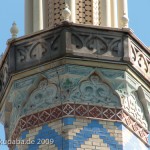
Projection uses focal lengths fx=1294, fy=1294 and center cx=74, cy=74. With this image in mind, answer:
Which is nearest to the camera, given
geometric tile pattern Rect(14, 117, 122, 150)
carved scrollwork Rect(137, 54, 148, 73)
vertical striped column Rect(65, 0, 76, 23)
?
geometric tile pattern Rect(14, 117, 122, 150)

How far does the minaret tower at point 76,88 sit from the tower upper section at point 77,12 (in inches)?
8.2

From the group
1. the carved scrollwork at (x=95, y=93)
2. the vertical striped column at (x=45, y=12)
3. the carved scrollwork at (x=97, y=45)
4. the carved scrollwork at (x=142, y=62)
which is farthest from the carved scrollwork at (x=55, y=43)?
the carved scrollwork at (x=142, y=62)

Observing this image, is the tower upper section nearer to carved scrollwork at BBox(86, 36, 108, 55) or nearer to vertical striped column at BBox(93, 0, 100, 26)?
vertical striped column at BBox(93, 0, 100, 26)

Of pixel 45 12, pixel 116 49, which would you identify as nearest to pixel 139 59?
pixel 116 49

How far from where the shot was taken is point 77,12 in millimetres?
17562

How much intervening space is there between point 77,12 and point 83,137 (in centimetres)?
210

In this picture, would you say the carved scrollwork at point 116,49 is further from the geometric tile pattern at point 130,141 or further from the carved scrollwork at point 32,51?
the geometric tile pattern at point 130,141

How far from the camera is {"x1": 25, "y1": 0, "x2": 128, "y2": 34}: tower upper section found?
17484mm

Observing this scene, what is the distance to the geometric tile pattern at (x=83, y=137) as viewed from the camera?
16.2 m

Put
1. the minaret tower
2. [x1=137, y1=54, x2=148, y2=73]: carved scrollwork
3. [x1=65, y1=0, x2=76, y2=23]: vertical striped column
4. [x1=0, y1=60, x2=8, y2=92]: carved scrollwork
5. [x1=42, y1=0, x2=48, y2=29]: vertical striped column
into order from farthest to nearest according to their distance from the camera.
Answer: [x1=42, y1=0, x2=48, y2=29]: vertical striped column, [x1=65, y1=0, x2=76, y2=23]: vertical striped column, [x1=0, y1=60, x2=8, y2=92]: carved scrollwork, [x1=137, y1=54, x2=148, y2=73]: carved scrollwork, the minaret tower

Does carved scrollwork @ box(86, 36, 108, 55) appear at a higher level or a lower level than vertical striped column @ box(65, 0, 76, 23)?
lower

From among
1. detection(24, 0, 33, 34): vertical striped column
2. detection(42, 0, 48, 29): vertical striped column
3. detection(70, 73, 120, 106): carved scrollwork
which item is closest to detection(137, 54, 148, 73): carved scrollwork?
detection(70, 73, 120, 106): carved scrollwork

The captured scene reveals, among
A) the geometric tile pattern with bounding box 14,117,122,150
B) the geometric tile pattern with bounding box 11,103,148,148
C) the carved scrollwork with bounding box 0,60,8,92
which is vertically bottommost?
the geometric tile pattern with bounding box 14,117,122,150

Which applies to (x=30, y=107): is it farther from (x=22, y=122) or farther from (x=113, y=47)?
(x=113, y=47)
